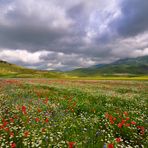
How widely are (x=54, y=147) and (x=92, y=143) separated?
4.07ft

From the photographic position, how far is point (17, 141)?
18.3 feet

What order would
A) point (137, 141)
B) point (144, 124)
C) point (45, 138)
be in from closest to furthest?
point (45, 138), point (137, 141), point (144, 124)

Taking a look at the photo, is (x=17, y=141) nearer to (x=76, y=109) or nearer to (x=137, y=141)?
(x=137, y=141)

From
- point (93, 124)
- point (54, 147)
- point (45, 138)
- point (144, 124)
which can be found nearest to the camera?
point (54, 147)

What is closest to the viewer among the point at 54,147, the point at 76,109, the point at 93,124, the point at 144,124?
the point at 54,147

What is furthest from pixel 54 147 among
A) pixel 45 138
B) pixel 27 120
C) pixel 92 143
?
pixel 27 120

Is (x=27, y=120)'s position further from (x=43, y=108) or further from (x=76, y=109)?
(x=76, y=109)

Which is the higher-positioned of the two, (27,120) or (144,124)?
(27,120)

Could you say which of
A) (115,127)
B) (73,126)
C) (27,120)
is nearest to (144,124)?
(115,127)

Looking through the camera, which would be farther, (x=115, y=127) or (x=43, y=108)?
(x=43, y=108)

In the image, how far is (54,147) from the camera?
4.95 m

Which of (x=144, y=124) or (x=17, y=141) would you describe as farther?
(x=144, y=124)

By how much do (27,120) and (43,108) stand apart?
259 centimetres

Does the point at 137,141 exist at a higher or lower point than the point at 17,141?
lower
